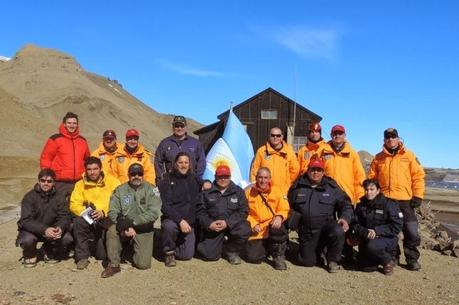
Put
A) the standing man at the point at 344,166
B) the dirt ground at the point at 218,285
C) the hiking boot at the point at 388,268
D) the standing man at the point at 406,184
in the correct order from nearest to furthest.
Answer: the dirt ground at the point at 218,285 → the hiking boot at the point at 388,268 → the standing man at the point at 406,184 → the standing man at the point at 344,166

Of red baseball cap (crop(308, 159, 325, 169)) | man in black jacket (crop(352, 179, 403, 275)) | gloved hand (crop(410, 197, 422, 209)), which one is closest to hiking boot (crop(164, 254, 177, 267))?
red baseball cap (crop(308, 159, 325, 169))

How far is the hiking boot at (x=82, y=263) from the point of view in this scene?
621 centimetres

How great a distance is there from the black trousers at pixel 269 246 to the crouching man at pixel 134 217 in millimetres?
1415

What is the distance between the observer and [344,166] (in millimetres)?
7031

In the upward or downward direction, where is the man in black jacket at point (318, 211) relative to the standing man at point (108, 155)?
downward

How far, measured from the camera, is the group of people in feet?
20.9

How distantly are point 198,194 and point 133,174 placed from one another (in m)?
1.05

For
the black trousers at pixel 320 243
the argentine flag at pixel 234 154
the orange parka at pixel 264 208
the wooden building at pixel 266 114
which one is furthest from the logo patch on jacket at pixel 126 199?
the wooden building at pixel 266 114

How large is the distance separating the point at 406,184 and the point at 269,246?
2121mm

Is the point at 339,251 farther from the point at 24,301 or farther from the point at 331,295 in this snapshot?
the point at 24,301

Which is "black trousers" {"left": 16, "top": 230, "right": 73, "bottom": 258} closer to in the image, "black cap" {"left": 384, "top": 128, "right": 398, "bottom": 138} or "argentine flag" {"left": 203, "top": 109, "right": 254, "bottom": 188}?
"black cap" {"left": 384, "top": 128, "right": 398, "bottom": 138}

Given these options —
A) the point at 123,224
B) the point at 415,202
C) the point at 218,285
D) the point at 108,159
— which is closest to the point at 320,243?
the point at 415,202

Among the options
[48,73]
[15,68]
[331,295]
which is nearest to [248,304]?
[331,295]

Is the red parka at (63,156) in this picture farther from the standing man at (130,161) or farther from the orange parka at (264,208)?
the orange parka at (264,208)
